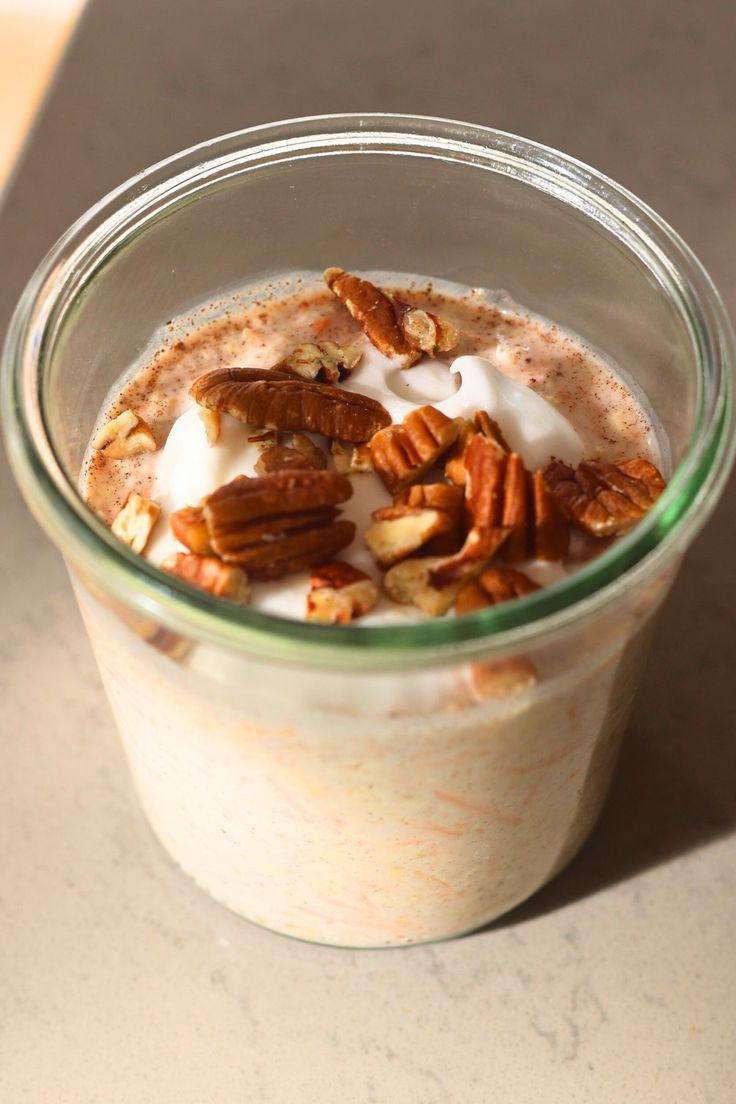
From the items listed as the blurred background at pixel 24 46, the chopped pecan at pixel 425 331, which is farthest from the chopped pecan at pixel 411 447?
the blurred background at pixel 24 46

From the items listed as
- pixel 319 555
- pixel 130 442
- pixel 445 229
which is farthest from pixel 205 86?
pixel 319 555

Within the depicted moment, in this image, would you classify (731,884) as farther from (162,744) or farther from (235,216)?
(235,216)

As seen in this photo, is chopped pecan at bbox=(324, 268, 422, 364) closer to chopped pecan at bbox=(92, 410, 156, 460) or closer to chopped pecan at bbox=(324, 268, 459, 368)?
chopped pecan at bbox=(324, 268, 459, 368)

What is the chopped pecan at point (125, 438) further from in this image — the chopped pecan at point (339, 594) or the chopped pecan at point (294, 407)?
the chopped pecan at point (339, 594)

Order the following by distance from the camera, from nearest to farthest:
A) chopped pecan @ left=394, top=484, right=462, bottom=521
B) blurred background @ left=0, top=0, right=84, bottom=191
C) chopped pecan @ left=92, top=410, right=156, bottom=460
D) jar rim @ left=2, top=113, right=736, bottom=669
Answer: jar rim @ left=2, top=113, right=736, bottom=669 → chopped pecan @ left=394, top=484, right=462, bottom=521 → chopped pecan @ left=92, top=410, right=156, bottom=460 → blurred background @ left=0, top=0, right=84, bottom=191

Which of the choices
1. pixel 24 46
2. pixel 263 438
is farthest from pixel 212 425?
pixel 24 46

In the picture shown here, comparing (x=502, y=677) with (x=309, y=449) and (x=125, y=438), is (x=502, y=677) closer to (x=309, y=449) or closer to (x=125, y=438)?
(x=309, y=449)

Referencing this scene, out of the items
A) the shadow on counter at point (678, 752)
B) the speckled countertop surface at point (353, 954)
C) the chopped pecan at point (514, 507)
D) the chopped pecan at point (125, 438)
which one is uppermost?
the chopped pecan at point (514, 507)

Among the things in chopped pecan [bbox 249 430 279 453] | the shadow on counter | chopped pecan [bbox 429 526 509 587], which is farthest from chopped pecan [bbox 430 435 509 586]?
the shadow on counter
